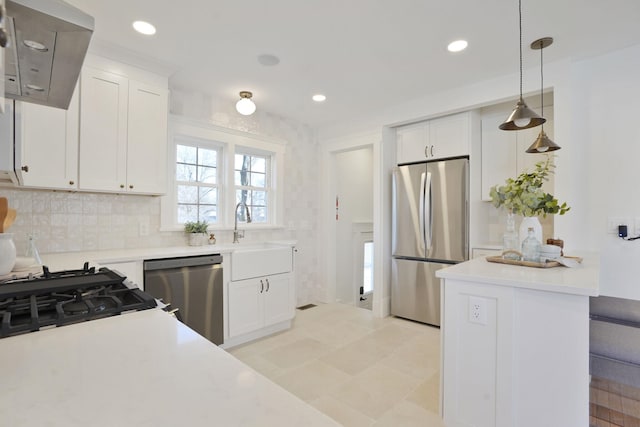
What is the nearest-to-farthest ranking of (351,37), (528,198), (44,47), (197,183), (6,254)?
(44,47), (6,254), (528,198), (351,37), (197,183)

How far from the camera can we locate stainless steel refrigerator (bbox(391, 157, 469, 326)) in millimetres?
3342

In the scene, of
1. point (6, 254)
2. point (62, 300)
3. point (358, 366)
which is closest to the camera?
point (62, 300)

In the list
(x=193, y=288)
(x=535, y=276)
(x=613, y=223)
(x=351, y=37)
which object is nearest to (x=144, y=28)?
(x=351, y=37)

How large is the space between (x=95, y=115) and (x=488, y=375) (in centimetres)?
314

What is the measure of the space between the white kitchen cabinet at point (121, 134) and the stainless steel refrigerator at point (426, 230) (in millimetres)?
2600

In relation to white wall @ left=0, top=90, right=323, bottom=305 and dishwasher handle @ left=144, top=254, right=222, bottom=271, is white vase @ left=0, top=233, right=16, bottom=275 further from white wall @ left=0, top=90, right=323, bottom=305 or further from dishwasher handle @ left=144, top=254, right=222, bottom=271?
white wall @ left=0, top=90, right=323, bottom=305

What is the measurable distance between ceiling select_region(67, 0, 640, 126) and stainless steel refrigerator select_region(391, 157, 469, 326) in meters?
0.93

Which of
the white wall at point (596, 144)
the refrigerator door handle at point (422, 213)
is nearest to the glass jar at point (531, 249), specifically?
the white wall at point (596, 144)

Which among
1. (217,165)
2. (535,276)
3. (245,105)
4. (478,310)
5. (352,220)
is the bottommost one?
(478,310)

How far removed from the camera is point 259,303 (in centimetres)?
311

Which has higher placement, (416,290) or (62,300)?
→ (62,300)

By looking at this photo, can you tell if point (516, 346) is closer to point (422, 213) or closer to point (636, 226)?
point (636, 226)

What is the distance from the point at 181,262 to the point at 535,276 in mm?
2429

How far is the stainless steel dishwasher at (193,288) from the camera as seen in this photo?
2.40 m
